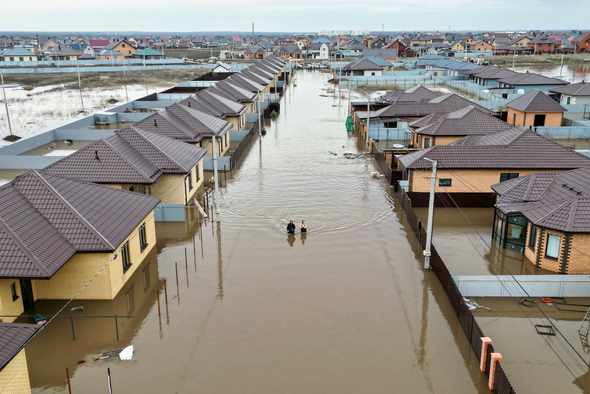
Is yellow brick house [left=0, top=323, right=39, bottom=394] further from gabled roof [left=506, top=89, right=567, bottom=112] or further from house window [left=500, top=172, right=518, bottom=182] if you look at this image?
gabled roof [left=506, top=89, right=567, bottom=112]

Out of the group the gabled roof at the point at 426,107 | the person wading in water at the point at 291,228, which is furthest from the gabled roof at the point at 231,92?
the person wading in water at the point at 291,228

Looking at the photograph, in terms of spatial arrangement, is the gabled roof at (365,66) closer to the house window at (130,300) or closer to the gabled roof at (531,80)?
the gabled roof at (531,80)

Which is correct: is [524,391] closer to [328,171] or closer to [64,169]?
[64,169]

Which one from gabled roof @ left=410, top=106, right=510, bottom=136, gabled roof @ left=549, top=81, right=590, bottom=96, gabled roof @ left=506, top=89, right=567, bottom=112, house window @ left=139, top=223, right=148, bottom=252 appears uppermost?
gabled roof @ left=549, top=81, right=590, bottom=96

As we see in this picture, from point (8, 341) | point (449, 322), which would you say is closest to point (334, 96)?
point (449, 322)

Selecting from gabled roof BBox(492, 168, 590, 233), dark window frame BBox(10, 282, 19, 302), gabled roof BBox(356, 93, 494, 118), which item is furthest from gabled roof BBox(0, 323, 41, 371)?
gabled roof BBox(356, 93, 494, 118)
